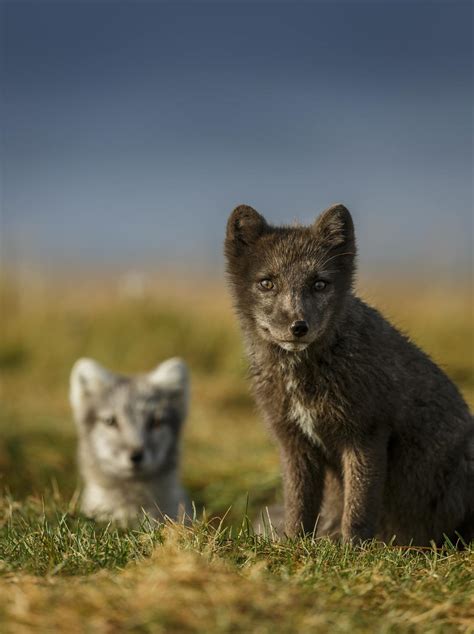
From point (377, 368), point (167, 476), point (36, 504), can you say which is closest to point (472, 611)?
point (377, 368)

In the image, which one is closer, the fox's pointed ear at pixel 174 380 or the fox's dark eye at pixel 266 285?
the fox's dark eye at pixel 266 285

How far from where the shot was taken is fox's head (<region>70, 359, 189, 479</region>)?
695cm

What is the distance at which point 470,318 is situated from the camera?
42.3 ft

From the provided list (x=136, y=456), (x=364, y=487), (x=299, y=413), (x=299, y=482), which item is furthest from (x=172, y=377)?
(x=364, y=487)

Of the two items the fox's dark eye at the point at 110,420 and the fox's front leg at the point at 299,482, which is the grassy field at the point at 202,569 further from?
the fox's dark eye at the point at 110,420

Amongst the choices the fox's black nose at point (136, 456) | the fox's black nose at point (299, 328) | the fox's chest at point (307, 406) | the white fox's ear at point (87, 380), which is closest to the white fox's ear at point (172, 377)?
the white fox's ear at point (87, 380)

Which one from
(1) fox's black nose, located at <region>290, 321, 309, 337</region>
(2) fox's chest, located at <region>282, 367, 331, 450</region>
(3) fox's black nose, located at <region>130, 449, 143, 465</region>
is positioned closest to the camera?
(1) fox's black nose, located at <region>290, 321, 309, 337</region>

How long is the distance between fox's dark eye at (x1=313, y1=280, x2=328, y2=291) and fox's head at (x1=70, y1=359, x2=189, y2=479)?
3.15 m

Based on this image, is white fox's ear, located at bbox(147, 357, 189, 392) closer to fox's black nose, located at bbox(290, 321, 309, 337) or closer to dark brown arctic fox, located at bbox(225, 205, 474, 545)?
dark brown arctic fox, located at bbox(225, 205, 474, 545)

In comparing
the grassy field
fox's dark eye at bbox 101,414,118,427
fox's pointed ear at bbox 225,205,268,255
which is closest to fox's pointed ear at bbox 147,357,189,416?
fox's dark eye at bbox 101,414,118,427

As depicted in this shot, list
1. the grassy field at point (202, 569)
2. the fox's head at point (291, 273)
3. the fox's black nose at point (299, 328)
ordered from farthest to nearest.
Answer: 1. the fox's head at point (291, 273)
2. the fox's black nose at point (299, 328)
3. the grassy field at point (202, 569)

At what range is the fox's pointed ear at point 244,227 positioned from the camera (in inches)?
176

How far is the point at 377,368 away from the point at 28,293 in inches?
527

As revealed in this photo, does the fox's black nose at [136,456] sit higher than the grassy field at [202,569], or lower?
lower
